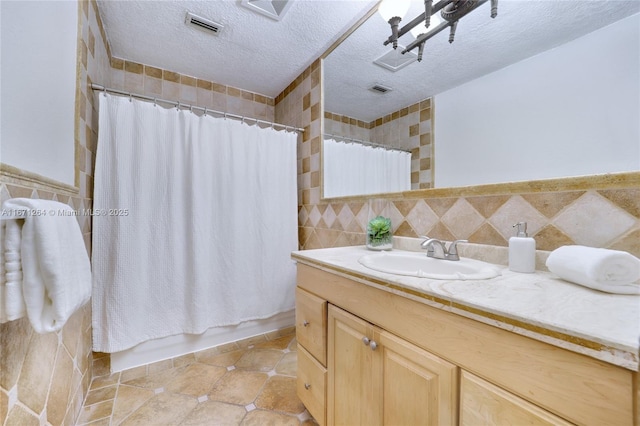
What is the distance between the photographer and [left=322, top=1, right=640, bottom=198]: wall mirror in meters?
0.67

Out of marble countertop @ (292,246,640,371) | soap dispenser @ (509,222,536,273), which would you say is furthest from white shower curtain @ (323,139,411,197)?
marble countertop @ (292,246,640,371)

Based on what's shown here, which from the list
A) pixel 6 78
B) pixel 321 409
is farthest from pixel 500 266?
pixel 6 78

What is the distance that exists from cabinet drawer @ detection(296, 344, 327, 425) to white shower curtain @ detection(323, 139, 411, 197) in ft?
2.95

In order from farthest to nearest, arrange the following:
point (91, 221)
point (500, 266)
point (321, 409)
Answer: point (91, 221) < point (321, 409) < point (500, 266)

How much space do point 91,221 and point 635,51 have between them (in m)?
2.34

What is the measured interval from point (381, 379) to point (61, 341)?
1178 mm

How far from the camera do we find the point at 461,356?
1.69ft

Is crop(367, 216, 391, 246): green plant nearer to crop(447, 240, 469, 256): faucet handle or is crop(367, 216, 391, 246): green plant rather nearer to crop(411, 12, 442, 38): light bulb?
crop(447, 240, 469, 256): faucet handle

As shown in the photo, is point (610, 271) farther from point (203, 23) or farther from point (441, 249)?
point (203, 23)

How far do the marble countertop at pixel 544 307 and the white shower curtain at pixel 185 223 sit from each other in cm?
129

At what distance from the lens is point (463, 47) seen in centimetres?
101

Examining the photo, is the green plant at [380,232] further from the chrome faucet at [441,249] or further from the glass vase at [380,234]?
the chrome faucet at [441,249]

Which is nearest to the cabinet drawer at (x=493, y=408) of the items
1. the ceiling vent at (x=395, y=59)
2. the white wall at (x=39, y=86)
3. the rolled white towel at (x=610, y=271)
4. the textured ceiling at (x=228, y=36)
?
the rolled white towel at (x=610, y=271)

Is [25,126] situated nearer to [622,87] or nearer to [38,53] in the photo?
[38,53]
